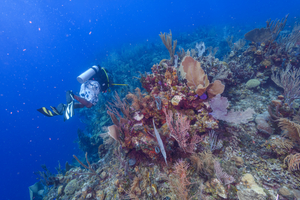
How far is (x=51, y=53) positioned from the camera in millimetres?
74500

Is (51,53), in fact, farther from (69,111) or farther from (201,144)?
(201,144)

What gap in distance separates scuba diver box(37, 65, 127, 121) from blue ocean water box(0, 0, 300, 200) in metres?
21.8

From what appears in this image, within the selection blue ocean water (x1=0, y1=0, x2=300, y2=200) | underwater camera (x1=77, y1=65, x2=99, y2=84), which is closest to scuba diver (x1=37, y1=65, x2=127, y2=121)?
underwater camera (x1=77, y1=65, x2=99, y2=84)

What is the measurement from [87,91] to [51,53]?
95303 millimetres

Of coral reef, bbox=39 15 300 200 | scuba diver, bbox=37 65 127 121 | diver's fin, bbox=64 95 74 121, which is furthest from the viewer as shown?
scuba diver, bbox=37 65 127 121

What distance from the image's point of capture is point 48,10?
67438 millimetres

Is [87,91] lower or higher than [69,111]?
higher

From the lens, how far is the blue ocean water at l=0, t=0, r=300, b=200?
29.5 m

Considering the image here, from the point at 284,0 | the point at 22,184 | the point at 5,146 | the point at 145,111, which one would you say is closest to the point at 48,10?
the point at 5,146

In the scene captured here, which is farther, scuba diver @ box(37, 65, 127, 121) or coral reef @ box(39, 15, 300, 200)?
scuba diver @ box(37, 65, 127, 121)

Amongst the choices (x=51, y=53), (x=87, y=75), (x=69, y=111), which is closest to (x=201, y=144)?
(x=69, y=111)

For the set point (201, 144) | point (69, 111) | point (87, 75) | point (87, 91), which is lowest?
point (201, 144)

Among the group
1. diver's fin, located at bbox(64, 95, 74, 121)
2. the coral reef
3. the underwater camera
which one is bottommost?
the coral reef

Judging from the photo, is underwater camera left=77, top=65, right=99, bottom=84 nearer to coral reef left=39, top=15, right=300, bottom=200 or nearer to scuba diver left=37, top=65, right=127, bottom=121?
scuba diver left=37, top=65, right=127, bottom=121
